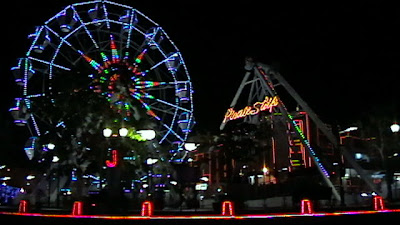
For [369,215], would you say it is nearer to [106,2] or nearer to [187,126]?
[187,126]

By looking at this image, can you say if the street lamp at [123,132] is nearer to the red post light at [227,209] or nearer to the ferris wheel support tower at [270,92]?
the red post light at [227,209]

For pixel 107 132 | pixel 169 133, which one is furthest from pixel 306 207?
pixel 169 133

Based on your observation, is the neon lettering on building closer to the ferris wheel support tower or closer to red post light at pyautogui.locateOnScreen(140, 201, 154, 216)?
the ferris wheel support tower

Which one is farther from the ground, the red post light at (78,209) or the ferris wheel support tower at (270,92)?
the ferris wheel support tower at (270,92)

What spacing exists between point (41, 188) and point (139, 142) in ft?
50.7

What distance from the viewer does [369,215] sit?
17.5 meters

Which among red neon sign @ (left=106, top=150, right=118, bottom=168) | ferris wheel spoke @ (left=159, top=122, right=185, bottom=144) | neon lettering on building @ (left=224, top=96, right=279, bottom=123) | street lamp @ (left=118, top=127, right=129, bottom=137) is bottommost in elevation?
red neon sign @ (left=106, top=150, right=118, bottom=168)

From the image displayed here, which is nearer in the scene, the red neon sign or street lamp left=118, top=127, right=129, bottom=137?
the red neon sign

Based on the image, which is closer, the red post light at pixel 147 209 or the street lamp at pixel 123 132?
the red post light at pixel 147 209

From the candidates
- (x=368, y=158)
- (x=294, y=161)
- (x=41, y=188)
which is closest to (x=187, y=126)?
(x=41, y=188)

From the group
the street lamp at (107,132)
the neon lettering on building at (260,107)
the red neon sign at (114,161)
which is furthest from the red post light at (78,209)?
the neon lettering on building at (260,107)

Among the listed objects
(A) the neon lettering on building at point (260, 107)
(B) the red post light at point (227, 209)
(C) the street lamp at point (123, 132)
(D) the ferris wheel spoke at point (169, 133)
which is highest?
(A) the neon lettering on building at point (260, 107)

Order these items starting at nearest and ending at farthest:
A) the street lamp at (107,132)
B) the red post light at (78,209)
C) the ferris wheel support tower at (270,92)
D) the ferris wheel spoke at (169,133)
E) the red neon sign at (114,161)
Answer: the red post light at (78,209)
the red neon sign at (114,161)
the street lamp at (107,132)
the ferris wheel spoke at (169,133)
the ferris wheel support tower at (270,92)

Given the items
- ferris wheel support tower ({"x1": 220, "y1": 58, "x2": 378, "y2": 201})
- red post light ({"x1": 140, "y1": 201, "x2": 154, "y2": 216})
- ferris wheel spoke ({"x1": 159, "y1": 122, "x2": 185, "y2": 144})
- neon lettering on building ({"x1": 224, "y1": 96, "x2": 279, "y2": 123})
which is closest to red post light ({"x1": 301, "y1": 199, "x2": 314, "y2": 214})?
red post light ({"x1": 140, "y1": 201, "x2": 154, "y2": 216})
